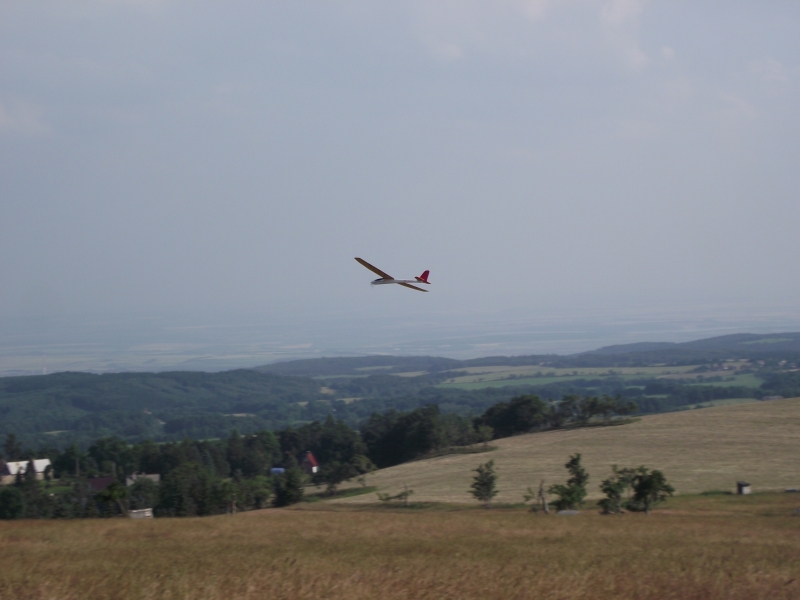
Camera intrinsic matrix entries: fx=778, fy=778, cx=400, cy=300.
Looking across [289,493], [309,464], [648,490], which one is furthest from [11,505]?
[648,490]

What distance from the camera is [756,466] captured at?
1992 inches

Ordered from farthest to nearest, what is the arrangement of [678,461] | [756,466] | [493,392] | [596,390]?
[493,392] → [596,390] → [678,461] → [756,466]

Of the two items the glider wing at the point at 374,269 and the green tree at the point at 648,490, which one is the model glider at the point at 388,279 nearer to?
the glider wing at the point at 374,269

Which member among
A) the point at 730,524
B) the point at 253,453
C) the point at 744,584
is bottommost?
the point at 253,453

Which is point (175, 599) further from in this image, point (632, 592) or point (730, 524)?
point (730, 524)

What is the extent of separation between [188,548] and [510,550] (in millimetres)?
6774

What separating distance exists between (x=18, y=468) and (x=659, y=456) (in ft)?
283

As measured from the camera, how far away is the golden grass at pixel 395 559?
38.3 feet

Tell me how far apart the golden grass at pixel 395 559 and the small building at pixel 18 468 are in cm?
9014

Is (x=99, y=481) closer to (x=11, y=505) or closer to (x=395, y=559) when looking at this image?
(x=11, y=505)

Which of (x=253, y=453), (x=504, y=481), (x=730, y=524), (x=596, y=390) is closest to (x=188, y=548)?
(x=730, y=524)

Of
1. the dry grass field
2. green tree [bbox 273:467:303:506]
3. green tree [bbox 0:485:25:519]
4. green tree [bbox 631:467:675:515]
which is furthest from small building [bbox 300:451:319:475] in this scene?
green tree [bbox 631:467:675:515]

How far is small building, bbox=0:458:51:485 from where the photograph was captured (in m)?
101

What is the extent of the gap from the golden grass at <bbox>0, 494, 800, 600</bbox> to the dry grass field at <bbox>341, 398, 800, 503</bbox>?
24.9 metres
